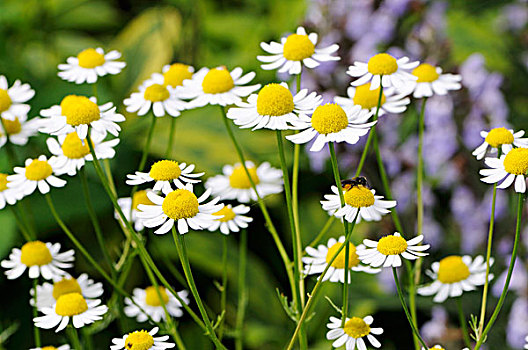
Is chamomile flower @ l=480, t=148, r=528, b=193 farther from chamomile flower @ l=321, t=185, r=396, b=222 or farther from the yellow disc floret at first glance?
the yellow disc floret

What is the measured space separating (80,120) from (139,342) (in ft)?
0.60

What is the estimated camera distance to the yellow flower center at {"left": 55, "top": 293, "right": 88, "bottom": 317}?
1.55 ft

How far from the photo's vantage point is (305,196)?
148cm

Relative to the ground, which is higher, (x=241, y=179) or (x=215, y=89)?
(x=215, y=89)

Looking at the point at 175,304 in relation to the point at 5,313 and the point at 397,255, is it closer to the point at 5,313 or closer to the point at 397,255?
the point at 397,255

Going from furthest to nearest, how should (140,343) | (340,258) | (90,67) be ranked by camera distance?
(90,67), (340,258), (140,343)

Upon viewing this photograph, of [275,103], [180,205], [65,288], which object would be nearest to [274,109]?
[275,103]

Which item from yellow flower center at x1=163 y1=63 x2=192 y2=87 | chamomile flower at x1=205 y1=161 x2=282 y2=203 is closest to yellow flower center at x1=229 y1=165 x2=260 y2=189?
chamomile flower at x1=205 y1=161 x2=282 y2=203

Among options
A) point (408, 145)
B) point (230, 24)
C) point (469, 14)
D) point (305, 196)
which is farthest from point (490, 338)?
point (230, 24)

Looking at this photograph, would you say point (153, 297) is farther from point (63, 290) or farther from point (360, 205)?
point (360, 205)

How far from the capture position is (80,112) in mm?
494

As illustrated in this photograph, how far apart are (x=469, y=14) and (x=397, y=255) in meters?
1.69

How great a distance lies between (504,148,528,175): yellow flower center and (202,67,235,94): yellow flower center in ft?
0.78

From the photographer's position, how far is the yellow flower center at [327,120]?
437mm
